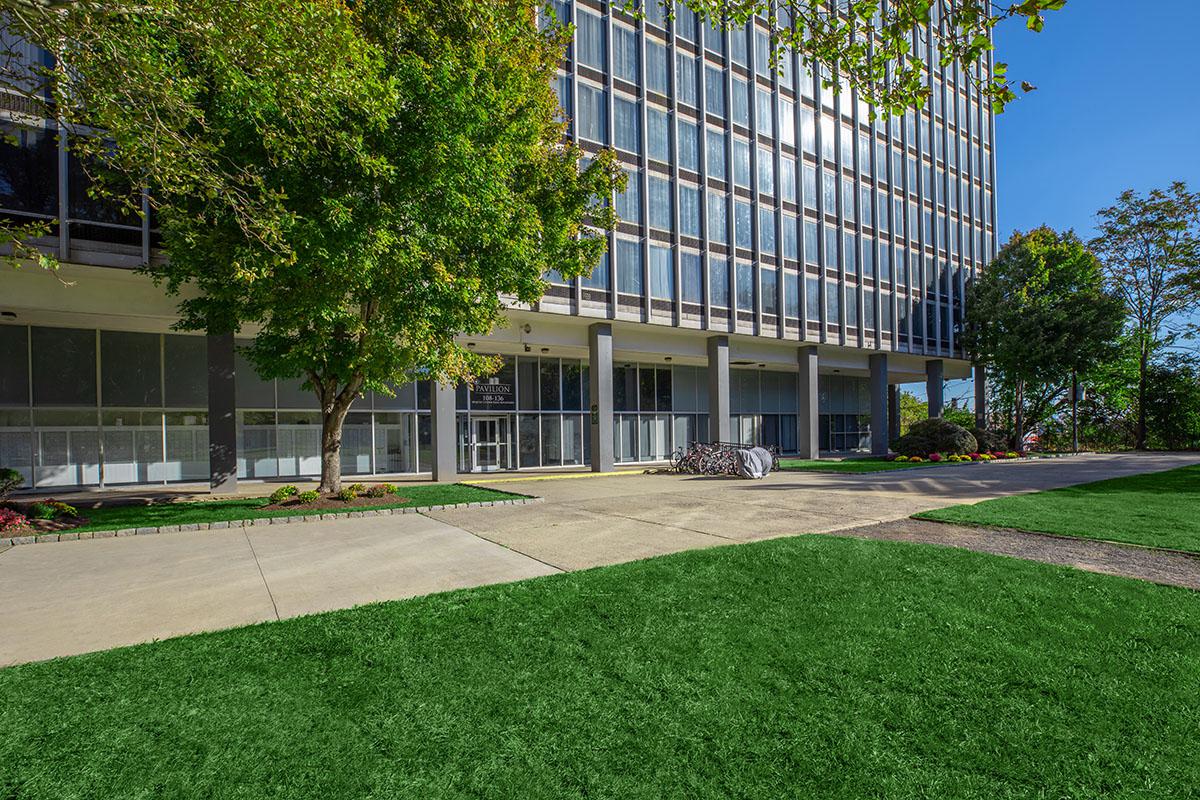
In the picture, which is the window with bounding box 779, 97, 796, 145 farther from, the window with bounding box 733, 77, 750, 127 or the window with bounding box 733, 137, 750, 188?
the window with bounding box 733, 137, 750, 188

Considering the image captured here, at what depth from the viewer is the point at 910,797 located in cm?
274

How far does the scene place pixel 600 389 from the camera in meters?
23.4

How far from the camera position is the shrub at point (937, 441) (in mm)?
27453

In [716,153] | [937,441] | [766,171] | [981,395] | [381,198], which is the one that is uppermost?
[716,153]

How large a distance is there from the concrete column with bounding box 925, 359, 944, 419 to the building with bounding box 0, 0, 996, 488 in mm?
187

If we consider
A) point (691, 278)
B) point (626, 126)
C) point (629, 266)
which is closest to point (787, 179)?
point (691, 278)

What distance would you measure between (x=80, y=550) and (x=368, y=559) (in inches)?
178

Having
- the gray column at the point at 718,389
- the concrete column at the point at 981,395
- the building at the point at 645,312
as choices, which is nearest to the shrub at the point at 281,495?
the building at the point at 645,312

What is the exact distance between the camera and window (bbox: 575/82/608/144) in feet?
73.1

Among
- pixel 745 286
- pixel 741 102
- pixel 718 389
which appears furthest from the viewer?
pixel 745 286

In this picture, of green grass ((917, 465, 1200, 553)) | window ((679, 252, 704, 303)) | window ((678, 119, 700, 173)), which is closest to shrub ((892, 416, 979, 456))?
window ((679, 252, 704, 303))

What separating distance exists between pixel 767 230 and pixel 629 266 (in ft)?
28.0

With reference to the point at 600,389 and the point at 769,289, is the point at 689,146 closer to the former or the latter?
the point at 769,289

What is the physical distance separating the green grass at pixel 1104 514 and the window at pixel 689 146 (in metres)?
17.8
